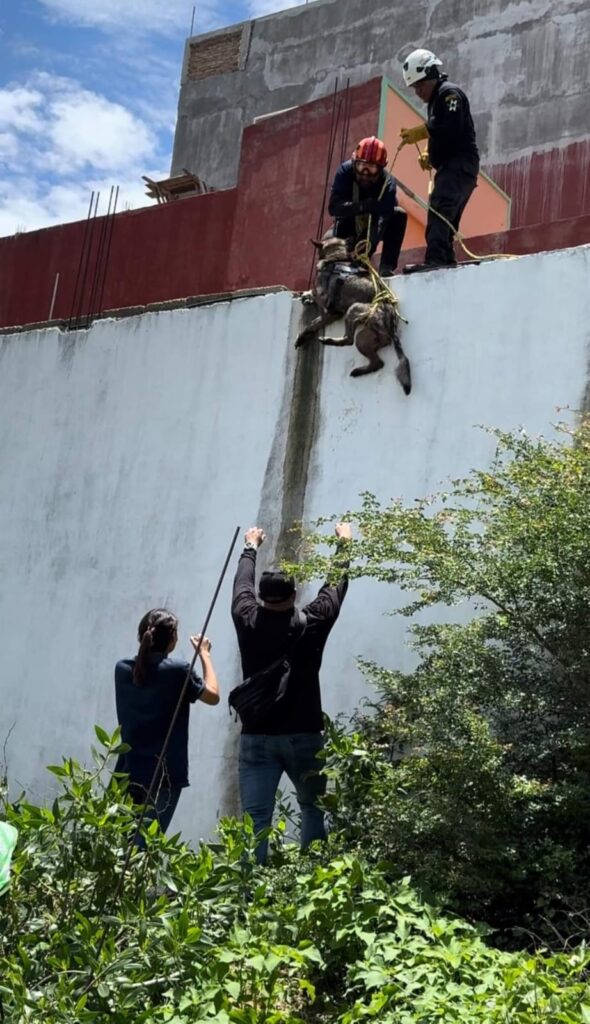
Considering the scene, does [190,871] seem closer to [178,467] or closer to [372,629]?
[372,629]

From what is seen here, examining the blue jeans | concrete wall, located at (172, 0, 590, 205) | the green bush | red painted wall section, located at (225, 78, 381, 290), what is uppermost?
concrete wall, located at (172, 0, 590, 205)

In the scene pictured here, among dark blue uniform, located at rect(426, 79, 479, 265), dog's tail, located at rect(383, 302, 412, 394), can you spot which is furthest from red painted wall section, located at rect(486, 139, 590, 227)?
dog's tail, located at rect(383, 302, 412, 394)

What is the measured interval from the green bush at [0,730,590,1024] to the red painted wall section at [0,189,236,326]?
22.8 feet

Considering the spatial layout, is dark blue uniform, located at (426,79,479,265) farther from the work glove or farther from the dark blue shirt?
the dark blue shirt

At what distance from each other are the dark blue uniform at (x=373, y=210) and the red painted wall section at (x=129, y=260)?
3067 mm

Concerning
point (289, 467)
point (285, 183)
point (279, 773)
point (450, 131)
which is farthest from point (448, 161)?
point (279, 773)

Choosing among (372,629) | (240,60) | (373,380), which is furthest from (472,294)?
(240,60)

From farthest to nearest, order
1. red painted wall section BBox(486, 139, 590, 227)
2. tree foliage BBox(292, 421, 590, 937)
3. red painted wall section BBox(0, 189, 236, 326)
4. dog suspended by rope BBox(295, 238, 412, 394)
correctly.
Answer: red painted wall section BBox(486, 139, 590, 227) → red painted wall section BBox(0, 189, 236, 326) → dog suspended by rope BBox(295, 238, 412, 394) → tree foliage BBox(292, 421, 590, 937)

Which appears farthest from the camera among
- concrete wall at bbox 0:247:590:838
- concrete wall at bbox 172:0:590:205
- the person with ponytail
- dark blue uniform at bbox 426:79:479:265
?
concrete wall at bbox 172:0:590:205

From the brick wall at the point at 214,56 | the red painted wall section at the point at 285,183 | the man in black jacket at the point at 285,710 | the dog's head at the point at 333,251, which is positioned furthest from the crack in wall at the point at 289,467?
the brick wall at the point at 214,56

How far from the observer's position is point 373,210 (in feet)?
25.5

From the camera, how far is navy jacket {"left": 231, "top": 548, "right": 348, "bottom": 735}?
566 cm

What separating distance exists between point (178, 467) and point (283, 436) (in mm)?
881

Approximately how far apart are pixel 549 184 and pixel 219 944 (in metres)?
12.0
